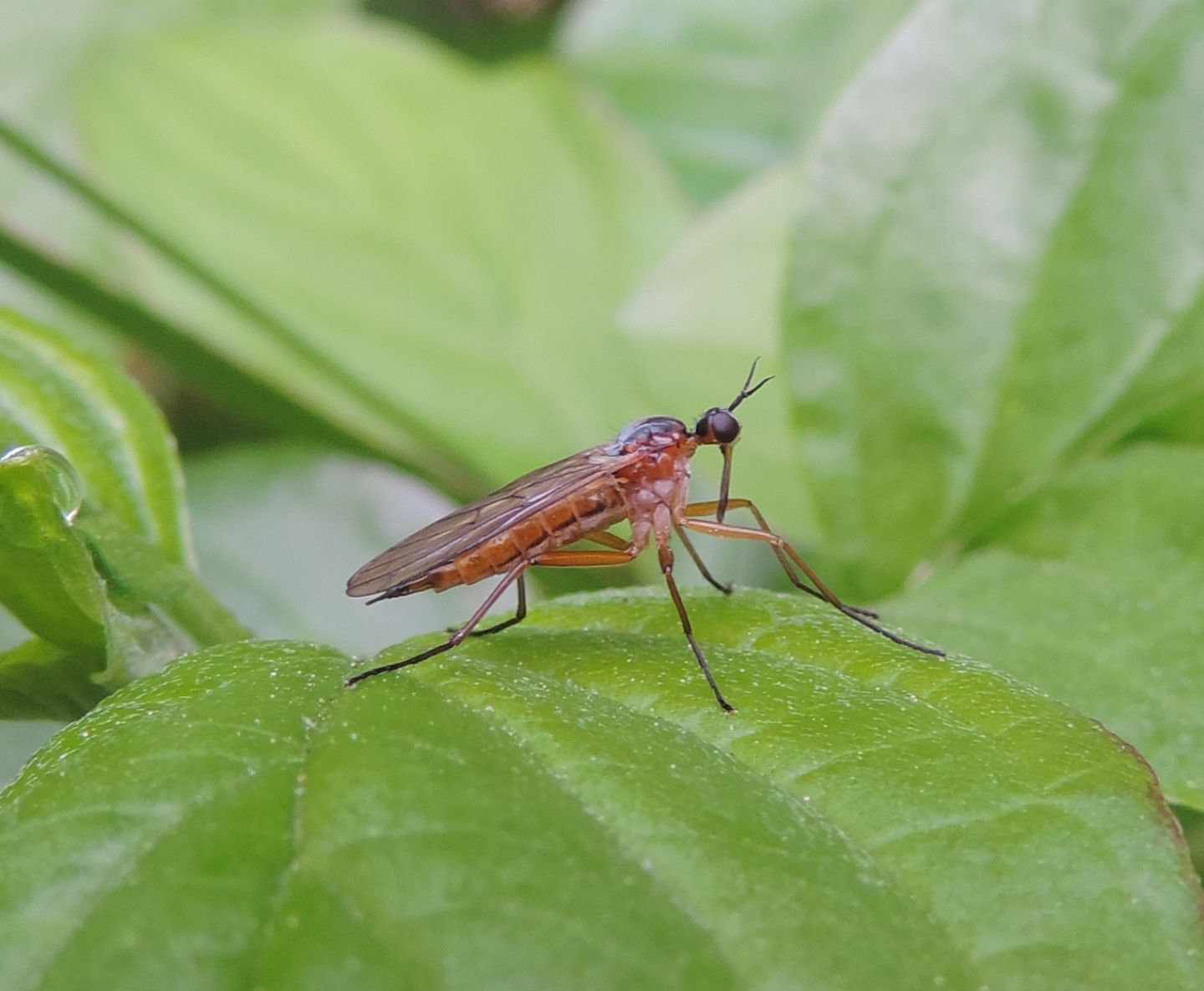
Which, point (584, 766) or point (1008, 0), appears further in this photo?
point (1008, 0)

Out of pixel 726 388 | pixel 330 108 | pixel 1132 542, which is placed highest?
pixel 330 108

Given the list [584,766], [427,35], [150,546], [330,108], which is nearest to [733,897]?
[584,766]

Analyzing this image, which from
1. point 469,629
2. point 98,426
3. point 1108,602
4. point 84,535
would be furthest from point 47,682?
point 1108,602

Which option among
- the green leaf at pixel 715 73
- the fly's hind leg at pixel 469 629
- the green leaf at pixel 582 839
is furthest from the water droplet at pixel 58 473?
the green leaf at pixel 715 73

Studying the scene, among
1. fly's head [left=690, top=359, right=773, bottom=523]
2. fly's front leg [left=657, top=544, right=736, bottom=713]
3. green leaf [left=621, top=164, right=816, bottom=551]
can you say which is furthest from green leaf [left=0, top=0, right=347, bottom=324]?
fly's front leg [left=657, top=544, right=736, bottom=713]

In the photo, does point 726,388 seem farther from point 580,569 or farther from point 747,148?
point 747,148

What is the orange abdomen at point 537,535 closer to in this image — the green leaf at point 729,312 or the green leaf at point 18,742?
the green leaf at point 18,742
